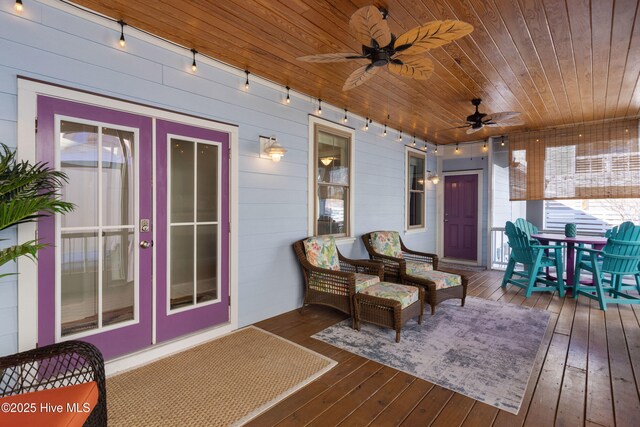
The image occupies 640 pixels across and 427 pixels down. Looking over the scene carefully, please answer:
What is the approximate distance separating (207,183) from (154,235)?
711mm

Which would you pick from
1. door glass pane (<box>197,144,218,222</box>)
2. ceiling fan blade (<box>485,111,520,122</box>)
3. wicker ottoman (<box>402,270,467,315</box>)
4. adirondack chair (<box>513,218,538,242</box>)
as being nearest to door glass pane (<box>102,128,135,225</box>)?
door glass pane (<box>197,144,218,222</box>)

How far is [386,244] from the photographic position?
16.5 feet

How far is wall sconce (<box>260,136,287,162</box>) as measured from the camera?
351 centimetres

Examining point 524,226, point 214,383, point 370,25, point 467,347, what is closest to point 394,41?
point 370,25

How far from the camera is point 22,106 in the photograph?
217 centimetres

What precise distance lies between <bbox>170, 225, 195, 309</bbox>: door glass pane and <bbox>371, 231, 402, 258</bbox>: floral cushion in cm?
276

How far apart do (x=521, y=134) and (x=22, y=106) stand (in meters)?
7.24

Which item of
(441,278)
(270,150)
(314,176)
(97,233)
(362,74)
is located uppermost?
(362,74)

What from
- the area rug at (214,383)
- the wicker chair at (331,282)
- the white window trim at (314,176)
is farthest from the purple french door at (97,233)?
the white window trim at (314,176)

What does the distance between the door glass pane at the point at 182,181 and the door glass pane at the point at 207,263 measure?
0.22 metres

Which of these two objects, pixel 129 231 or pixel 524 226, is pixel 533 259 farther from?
pixel 129 231

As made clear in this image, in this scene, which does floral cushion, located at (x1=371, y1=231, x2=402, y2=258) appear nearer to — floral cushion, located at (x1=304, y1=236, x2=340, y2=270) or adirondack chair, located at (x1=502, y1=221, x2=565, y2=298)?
floral cushion, located at (x1=304, y1=236, x2=340, y2=270)

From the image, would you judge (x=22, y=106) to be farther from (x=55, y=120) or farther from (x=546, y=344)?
(x=546, y=344)

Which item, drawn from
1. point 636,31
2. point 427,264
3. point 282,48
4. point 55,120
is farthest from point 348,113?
point 55,120
